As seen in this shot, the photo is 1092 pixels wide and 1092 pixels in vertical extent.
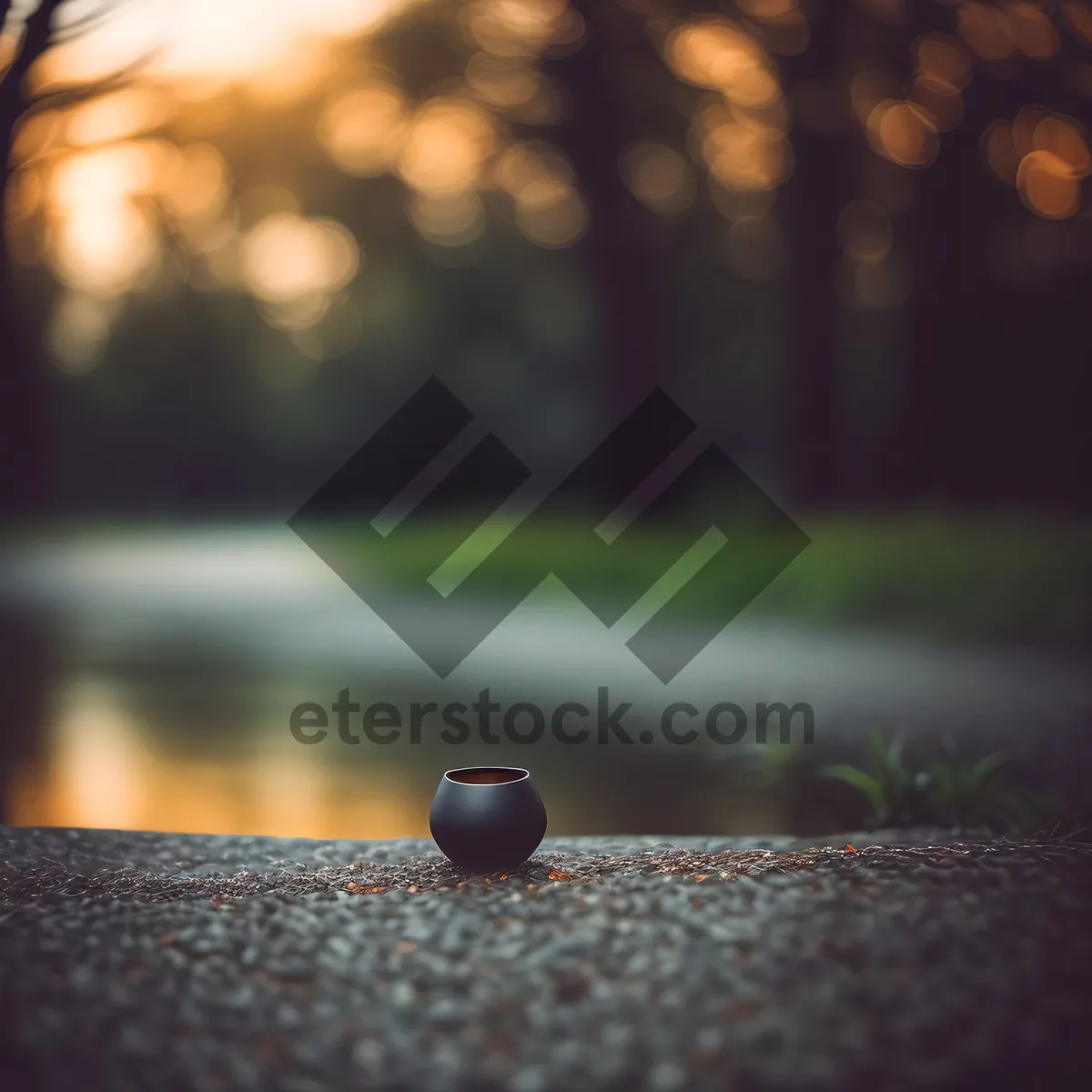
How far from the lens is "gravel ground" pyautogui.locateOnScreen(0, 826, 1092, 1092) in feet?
7.37

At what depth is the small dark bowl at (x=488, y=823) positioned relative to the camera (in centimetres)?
335

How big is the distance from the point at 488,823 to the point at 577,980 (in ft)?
2.90

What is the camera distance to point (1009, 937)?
263 cm

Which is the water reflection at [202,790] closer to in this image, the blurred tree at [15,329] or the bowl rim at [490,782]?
the bowl rim at [490,782]

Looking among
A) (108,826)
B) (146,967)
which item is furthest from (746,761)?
(146,967)

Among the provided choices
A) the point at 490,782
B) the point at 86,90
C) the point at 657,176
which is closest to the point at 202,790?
the point at 490,782

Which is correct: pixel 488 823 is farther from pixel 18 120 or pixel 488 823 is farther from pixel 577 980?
pixel 18 120

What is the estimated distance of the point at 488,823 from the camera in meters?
3.35

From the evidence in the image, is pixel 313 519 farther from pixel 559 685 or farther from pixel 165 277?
pixel 559 685

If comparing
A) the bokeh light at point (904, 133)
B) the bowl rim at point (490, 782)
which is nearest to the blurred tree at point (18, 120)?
the bowl rim at point (490, 782)

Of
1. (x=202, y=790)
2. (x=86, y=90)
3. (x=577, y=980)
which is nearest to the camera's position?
(x=577, y=980)

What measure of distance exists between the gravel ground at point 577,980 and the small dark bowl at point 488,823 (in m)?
0.09

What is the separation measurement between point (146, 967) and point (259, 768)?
357 cm

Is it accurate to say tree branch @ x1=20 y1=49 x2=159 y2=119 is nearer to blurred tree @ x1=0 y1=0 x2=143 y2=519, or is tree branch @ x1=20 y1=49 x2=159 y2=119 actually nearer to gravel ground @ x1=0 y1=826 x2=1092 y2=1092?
blurred tree @ x1=0 y1=0 x2=143 y2=519
